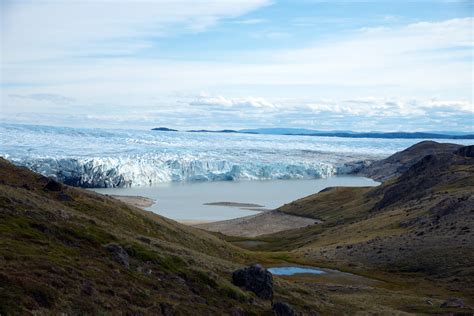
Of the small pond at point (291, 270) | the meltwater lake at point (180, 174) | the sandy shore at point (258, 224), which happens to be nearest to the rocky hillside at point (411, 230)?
the sandy shore at point (258, 224)

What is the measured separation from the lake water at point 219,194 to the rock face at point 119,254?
69.0 m

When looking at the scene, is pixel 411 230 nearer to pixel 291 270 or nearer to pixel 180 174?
pixel 291 270

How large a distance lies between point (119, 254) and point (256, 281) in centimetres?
586

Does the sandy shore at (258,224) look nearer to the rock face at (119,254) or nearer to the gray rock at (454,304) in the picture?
the gray rock at (454,304)

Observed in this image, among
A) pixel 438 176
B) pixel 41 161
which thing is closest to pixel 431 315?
pixel 438 176

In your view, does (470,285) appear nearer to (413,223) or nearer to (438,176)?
(413,223)

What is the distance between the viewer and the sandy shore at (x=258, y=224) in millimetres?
83188

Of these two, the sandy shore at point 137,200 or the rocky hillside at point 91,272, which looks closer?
the rocky hillside at point 91,272

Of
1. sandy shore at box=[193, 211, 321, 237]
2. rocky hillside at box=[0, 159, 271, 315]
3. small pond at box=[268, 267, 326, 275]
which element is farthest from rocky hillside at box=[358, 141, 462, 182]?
rocky hillside at box=[0, 159, 271, 315]

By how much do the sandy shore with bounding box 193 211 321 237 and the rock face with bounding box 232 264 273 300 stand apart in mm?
54790

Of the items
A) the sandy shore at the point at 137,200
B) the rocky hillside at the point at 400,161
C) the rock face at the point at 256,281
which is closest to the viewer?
the rock face at the point at 256,281

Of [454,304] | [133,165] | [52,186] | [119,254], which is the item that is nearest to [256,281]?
[119,254]

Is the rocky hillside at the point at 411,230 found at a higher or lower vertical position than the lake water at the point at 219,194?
higher

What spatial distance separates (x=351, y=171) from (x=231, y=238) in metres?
115
